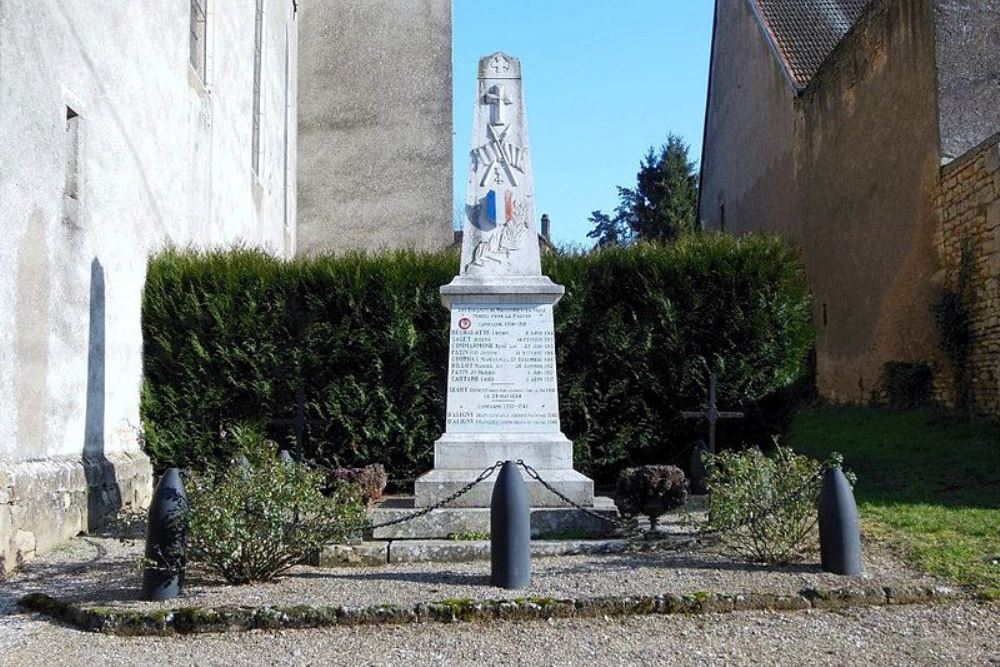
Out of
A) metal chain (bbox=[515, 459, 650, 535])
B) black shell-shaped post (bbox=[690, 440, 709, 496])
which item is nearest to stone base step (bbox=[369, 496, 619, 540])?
metal chain (bbox=[515, 459, 650, 535])

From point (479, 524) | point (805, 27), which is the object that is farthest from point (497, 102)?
point (805, 27)

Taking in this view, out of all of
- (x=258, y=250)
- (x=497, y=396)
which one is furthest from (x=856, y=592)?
(x=258, y=250)

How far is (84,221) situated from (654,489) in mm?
5526

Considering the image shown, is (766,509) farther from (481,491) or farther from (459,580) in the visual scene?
(481,491)

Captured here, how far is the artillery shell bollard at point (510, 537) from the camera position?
521cm

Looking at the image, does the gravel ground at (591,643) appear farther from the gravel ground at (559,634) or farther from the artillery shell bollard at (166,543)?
Result: the artillery shell bollard at (166,543)

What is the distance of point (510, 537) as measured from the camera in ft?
17.1

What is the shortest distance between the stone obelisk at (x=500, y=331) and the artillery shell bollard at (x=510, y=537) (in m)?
1.68

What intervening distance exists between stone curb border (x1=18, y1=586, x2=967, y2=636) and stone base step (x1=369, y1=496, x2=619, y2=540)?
1782 mm

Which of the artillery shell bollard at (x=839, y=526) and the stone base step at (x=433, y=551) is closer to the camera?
the artillery shell bollard at (x=839, y=526)

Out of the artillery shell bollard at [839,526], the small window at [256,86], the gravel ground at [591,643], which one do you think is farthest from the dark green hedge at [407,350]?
the small window at [256,86]

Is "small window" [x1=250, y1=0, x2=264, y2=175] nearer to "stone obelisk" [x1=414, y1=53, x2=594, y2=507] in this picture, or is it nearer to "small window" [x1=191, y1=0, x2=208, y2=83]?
"small window" [x1=191, y1=0, x2=208, y2=83]

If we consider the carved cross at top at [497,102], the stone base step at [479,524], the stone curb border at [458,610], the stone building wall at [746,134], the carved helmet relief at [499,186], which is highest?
the stone building wall at [746,134]

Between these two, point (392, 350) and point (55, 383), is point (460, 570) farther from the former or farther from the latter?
point (392, 350)
